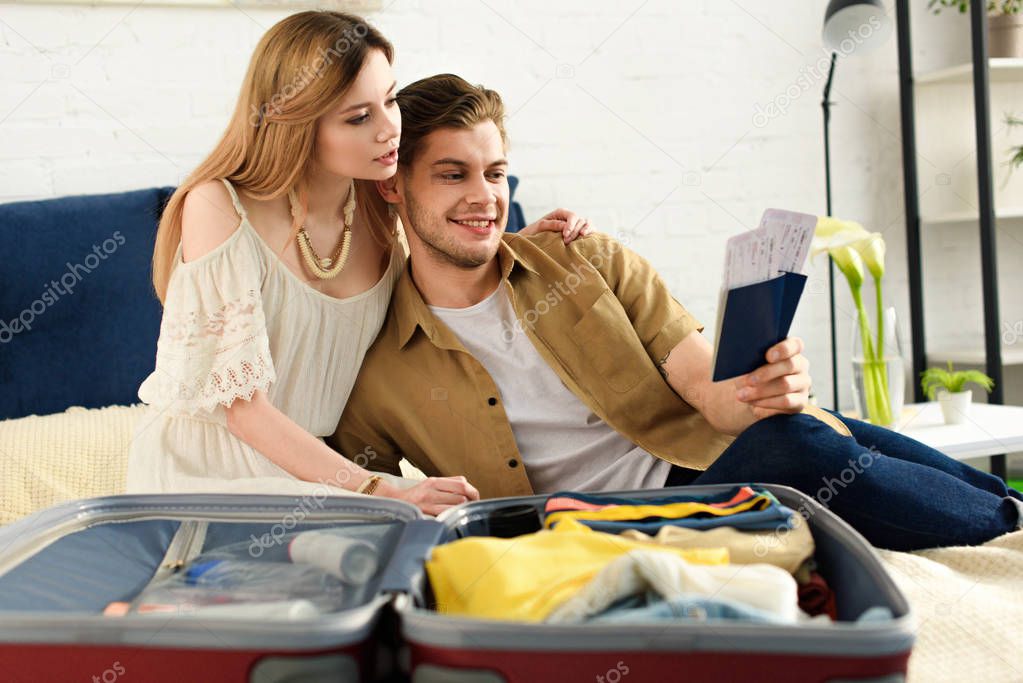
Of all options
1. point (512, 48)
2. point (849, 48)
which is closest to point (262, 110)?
point (512, 48)

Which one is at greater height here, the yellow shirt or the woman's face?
the woman's face

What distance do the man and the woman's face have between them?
15 cm

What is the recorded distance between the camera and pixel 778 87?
8.49 ft

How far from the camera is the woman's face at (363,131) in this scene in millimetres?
1301

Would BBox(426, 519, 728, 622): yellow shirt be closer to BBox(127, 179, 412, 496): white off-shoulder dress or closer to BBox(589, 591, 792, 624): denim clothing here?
BBox(589, 591, 792, 624): denim clothing

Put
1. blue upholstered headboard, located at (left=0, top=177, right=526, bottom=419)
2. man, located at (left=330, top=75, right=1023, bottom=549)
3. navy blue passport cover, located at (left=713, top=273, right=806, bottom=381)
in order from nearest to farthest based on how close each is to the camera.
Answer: navy blue passport cover, located at (left=713, top=273, right=806, bottom=381) < man, located at (left=330, top=75, right=1023, bottom=549) < blue upholstered headboard, located at (left=0, top=177, right=526, bottom=419)

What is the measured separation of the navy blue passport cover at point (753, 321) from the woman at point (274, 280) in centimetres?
44

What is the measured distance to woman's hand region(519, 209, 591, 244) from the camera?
5.13ft

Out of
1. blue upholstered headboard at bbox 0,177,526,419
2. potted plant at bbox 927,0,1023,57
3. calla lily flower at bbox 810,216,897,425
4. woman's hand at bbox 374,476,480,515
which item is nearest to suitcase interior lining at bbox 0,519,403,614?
woman's hand at bbox 374,476,480,515

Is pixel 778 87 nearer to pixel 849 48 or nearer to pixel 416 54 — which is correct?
pixel 849 48

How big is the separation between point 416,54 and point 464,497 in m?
1.51

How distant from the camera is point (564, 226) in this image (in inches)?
62.3

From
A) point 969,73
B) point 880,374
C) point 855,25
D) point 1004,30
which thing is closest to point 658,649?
point 880,374

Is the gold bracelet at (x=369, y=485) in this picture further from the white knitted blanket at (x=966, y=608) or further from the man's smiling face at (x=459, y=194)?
the white knitted blanket at (x=966, y=608)
